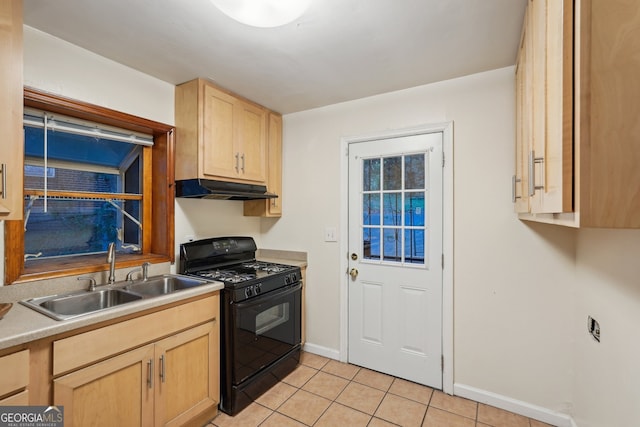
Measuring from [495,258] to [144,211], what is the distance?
2.66 meters

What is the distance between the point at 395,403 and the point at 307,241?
149cm

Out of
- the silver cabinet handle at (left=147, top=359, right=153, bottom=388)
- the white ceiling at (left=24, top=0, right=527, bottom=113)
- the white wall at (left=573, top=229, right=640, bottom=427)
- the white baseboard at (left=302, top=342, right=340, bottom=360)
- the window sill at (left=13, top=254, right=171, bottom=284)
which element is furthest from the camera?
the white baseboard at (left=302, top=342, right=340, bottom=360)

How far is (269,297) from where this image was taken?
232cm

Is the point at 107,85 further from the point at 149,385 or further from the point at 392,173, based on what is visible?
the point at 392,173

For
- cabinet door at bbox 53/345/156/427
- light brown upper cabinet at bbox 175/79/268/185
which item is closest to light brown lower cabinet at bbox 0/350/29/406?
cabinet door at bbox 53/345/156/427

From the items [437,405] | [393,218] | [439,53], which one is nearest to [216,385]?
[437,405]

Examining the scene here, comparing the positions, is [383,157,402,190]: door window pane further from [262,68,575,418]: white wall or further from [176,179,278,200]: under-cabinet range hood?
[176,179,278,200]: under-cabinet range hood

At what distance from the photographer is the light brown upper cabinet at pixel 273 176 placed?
2953 millimetres

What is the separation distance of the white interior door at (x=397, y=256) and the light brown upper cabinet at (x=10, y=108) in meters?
2.12

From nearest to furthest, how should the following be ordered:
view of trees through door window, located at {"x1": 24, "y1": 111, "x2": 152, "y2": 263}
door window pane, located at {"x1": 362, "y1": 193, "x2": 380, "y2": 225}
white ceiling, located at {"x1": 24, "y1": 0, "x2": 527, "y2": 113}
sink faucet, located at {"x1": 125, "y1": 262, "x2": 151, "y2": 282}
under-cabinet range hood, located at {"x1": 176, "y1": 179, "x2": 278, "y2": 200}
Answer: white ceiling, located at {"x1": 24, "y1": 0, "x2": 527, "y2": 113} → view of trees through door window, located at {"x1": 24, "y1": 111, "x2": 152, "y2": 263} → sink faucet, located at {"x1": 125, "y1": 262, "x2": 151, "y2": 282} → under-cabinet range hood, located at {"x1": 176, "y1": 179, "x2": 278, "y2": 200} → door window pane, located at {"x1": 362, "y1": 193, "x2": 380, "y2": 225}

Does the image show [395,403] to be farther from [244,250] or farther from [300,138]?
[300,138]

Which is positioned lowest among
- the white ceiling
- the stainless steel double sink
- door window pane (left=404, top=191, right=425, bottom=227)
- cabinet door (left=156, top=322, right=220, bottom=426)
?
cabinet door (left=156, top=322, right=220, bottom=426)

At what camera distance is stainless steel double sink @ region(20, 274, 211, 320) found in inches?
64.1

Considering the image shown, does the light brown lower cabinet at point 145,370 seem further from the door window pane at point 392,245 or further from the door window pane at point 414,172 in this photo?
the door window pane at point 414,172
